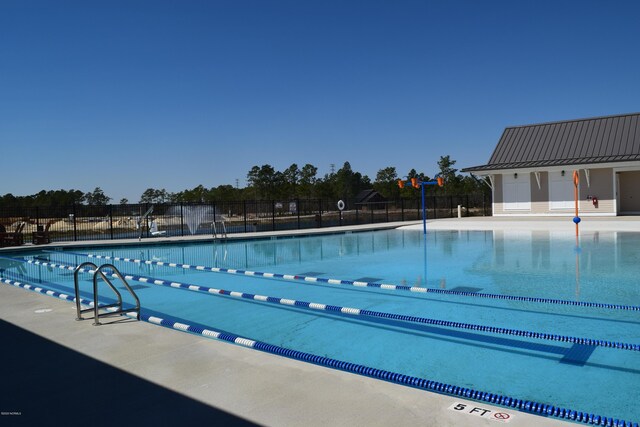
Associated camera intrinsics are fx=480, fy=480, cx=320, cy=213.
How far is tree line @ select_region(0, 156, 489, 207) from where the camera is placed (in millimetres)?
66875

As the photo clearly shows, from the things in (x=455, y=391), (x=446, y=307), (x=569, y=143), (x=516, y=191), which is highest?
(x=569, y=143)

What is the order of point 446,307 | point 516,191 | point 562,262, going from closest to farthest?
point 446,307
point 562,262
point 516,191

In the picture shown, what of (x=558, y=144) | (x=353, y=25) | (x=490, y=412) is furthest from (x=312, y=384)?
(x=558, y=144)

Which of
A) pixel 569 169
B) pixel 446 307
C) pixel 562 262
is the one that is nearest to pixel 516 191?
pixel 569 169

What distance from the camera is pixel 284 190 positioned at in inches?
2805

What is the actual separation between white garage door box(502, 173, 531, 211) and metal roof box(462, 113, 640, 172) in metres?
0.86

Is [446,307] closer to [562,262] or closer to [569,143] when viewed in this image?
[562,262]

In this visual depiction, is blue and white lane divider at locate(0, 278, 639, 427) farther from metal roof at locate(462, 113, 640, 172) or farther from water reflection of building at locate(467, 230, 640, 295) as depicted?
metal roof at locate(462, 113, 640, 172)

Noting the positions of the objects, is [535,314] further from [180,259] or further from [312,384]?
[180,259]

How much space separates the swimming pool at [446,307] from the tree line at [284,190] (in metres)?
48.7

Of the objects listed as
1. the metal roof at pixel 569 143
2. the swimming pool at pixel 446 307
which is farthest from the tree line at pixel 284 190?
the swimming pool at pixel 446 307

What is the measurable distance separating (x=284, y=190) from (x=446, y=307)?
6394 centimetres

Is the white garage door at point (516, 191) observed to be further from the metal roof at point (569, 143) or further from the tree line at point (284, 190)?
the tree line at point (284, 190)

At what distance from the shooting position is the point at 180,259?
1552cm
